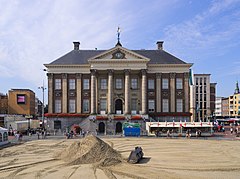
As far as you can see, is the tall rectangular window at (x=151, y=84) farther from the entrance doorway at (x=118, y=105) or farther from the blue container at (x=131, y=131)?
the blue container at (x=131, y=131)

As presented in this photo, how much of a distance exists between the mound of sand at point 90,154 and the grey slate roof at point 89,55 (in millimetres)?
43192

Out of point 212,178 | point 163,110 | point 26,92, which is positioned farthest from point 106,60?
point 26,92

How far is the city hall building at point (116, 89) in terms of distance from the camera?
2440 inches

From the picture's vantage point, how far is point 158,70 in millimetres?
64938

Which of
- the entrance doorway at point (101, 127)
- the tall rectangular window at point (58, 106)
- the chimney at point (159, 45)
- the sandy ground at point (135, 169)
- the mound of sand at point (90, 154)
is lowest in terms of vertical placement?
the entrance doorway at point (101, 127)

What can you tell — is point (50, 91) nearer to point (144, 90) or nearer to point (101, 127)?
point (101, 127)

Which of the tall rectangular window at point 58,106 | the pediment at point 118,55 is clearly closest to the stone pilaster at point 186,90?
the pediment at point 118,55

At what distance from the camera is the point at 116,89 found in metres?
64.2

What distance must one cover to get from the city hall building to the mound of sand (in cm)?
3729

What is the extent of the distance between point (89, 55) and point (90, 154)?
48558 millimetres

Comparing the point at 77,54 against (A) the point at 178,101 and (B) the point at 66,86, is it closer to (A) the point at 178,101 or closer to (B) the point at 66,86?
(B) the point at 66,86

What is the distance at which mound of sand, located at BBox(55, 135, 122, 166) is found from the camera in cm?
2247

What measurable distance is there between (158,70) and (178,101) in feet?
28.7

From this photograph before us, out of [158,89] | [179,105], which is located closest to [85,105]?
[158,89]
